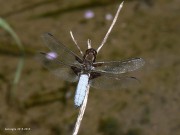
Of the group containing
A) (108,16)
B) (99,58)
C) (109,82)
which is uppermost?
(108,16)

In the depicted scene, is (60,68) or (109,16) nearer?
(60,68)

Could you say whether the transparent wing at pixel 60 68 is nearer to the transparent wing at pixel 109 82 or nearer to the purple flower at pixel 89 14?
the transparent wing at pixel 109 82

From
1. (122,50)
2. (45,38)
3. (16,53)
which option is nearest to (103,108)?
(122,50)

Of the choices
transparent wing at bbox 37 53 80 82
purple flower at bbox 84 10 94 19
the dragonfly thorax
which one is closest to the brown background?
purple flower at bbox 84 10 94 19

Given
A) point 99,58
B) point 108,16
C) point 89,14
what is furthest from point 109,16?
point 99,58

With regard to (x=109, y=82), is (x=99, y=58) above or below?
above

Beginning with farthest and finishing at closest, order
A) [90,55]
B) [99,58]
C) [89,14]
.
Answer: [89,14] < [99,58] < [90,55]

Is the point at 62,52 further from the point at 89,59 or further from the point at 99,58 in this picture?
the point at 99,58

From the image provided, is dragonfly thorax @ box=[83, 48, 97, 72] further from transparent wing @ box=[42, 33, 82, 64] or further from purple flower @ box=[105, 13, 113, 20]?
purple flower @ box=[105, 13, 113, 20]
